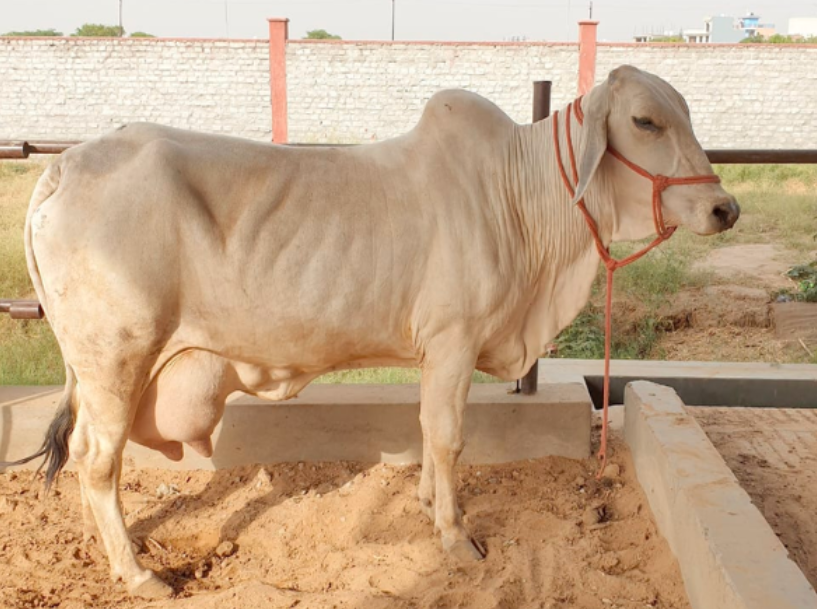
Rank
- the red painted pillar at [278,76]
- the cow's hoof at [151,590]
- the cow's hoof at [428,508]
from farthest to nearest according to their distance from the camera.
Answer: the red painted pillar at [278,76], the cow's hoof at [428,508], the cow's hoof at [151,590]

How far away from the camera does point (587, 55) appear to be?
17.1m

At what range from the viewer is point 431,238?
110 inches

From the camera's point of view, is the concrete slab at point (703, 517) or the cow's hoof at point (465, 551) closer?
the concrete slab at point (703, 517)

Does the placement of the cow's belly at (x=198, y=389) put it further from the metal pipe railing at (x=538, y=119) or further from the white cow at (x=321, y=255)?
the metal pipe railing at (x=538, y=119)

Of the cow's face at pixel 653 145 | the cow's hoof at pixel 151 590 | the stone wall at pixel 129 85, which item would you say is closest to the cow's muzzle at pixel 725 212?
the cow's face at pixel 653 145

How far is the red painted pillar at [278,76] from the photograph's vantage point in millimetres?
16703

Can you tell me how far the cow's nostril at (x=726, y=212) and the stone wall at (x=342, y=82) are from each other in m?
14.7

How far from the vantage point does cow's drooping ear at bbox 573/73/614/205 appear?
270cm

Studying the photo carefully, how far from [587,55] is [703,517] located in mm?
A: 15712

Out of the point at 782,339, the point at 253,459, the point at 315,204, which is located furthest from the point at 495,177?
the point at 782,339

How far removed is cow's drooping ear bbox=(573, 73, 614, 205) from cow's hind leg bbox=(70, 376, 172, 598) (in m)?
1.53

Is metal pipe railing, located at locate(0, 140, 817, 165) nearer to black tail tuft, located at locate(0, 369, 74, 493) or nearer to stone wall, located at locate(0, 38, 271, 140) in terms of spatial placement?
black tail tuft, located at locate(0, 369, 74, 493)

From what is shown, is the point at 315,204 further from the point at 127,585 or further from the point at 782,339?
the point at 782,339

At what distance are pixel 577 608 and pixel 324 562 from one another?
2.81 ft
